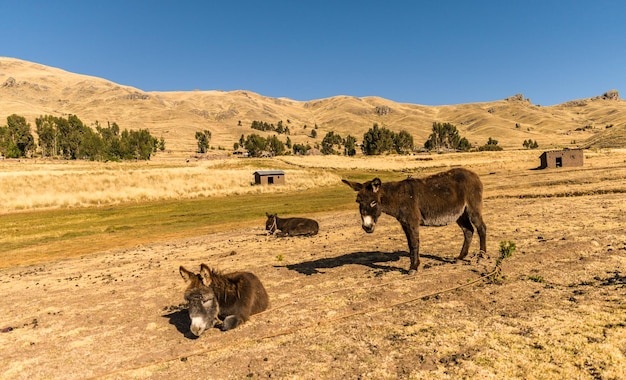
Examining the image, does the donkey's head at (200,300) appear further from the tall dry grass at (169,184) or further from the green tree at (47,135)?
the green tree at (47,135)

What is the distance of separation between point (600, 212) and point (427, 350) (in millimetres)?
19022

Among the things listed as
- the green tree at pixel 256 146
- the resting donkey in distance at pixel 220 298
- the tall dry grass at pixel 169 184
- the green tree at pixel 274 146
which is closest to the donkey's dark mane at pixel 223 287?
the resting donkey in distance at pixel 220 298

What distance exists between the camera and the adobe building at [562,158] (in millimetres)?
64938

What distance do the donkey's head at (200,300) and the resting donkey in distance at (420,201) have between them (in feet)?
16.2

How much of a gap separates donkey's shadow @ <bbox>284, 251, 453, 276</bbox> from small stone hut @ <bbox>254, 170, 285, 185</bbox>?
52150 millimetres

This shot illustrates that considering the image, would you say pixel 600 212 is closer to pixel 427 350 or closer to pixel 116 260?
pixel 427 350

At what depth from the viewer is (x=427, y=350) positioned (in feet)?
22.1

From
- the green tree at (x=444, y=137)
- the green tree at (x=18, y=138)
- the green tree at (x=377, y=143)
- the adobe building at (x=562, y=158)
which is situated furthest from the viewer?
the green tree at (x=444, y=137)

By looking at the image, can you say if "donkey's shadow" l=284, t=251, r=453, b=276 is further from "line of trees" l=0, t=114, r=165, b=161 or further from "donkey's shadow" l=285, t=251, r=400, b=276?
"line of trees" l=0, t=114, r=165, b=161

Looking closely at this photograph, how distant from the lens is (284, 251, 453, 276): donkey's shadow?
1316 centimetres

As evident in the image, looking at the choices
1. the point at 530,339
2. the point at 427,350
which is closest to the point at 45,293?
the point at 427,350

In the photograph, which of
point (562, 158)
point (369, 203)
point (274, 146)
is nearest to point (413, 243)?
point (369, 203)

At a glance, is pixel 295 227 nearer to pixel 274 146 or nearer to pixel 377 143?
pixel 377 143

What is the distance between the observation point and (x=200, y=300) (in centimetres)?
771
